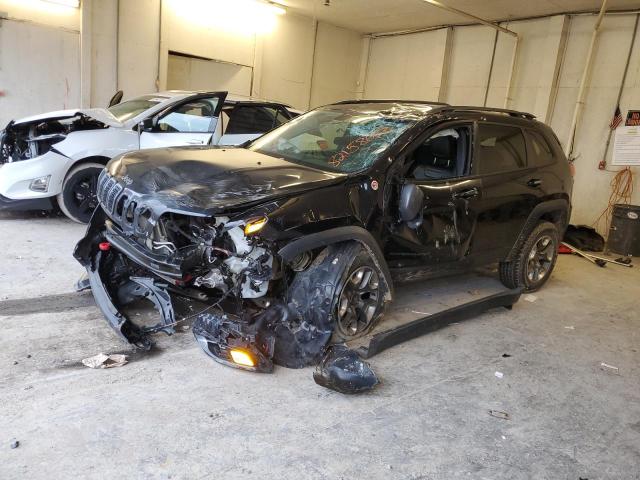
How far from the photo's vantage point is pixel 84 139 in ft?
18.9


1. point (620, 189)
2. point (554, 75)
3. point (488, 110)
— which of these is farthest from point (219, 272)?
point (554, 75)

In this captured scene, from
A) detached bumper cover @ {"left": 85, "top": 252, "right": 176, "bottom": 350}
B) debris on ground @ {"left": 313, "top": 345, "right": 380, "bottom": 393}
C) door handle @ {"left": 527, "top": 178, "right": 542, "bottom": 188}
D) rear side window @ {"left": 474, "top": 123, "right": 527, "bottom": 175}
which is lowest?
debris on ground @ {"left": 313, "top": 345, "right": 380, "bottom": 393}

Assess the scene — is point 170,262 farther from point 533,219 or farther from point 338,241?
point 533,219

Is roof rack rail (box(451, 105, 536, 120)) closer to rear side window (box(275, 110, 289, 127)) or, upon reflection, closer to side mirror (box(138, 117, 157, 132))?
rear side window (box(275, 110, 289, 127))

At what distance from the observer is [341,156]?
12.0 feet

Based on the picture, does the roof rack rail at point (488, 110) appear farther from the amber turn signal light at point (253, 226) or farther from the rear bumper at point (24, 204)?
the rear bumper at point (24, 204)

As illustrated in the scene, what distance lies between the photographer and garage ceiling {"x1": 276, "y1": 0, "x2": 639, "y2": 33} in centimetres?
866

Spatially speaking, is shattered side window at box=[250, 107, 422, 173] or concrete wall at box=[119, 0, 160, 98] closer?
shattered side window at box=[250, 107, 422, 173]

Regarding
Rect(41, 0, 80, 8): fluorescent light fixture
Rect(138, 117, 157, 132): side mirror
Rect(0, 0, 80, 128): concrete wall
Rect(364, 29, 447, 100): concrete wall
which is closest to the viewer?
Rect(138, 117, 157, 132): side mirror

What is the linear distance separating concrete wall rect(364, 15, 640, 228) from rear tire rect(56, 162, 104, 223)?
7.91 m

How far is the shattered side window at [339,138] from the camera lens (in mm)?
3600

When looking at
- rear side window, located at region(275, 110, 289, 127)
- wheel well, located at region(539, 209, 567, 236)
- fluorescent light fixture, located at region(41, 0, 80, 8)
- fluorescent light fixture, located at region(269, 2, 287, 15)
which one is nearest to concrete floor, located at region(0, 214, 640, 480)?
wheel well, located at region(539, 209, 567, 236)

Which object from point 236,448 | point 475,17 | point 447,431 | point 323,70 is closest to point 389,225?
point 447,431

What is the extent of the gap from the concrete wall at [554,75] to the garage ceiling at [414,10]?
32 centimetres
